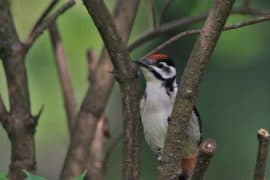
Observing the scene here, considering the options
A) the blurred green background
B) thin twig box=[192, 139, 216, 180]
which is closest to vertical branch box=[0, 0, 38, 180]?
thin twig box=[192, 139, 216, 180]

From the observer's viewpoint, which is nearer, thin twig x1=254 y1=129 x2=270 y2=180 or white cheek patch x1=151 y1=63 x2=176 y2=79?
thin twig x1=254 y1=129 x2=270 y2=180

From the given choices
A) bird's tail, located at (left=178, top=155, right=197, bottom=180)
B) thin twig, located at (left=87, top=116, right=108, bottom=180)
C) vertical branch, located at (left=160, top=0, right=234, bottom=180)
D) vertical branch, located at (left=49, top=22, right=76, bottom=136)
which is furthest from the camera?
vertical branch, located at (left=49, top=22, right=76, bottom=136)

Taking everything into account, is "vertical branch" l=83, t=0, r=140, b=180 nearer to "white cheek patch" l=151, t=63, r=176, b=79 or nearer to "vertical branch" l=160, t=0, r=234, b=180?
"vertical branch" l=160, t=0, r=234, b=180

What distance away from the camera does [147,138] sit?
2.88m

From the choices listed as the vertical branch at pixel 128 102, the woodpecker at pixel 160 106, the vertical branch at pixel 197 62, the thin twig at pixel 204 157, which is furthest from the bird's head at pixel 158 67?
the thin twig at pixel 204 157

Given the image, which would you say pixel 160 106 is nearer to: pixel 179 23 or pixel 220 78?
pixel 179 23

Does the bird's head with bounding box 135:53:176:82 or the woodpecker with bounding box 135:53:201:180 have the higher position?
the bird's head with bounding box 135:53:176:82

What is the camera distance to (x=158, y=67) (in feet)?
9.18

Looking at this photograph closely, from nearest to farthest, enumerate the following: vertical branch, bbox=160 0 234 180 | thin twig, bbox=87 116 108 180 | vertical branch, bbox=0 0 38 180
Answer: vertical branch, bbox=160 0 234 180 < vertical branch, bbox=0 0 38 180 < thin twig, bbox=87 116 108 180

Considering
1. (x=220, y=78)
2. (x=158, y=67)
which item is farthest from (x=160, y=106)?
(x=220, y=78)

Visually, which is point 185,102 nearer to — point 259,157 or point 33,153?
point 259,157

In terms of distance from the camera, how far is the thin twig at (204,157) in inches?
65.2

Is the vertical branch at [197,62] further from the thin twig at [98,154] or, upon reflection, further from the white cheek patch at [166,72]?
the thin twig at [98,154]

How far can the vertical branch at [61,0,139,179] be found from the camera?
2.75 metres
